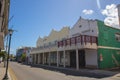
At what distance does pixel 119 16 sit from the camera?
2588 centimetres

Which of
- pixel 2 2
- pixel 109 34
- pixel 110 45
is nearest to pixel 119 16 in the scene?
pixel 109 34

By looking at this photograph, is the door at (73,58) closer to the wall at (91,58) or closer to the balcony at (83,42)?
the wall at (91,58)

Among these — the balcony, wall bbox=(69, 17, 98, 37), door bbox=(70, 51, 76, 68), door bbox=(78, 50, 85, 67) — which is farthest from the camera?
door bbox=(70, 51, 76, 68)

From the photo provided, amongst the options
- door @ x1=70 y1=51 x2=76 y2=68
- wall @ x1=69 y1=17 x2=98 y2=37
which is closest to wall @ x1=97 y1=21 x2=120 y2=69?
wall @ x1=69 y1=17 x2=98 y2=37

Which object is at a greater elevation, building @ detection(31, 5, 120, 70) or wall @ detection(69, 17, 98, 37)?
wall @ detection(69, 17, 98, 37)

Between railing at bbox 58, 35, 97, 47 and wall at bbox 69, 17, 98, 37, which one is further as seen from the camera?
wall at bbox 69, 17, 98, 37

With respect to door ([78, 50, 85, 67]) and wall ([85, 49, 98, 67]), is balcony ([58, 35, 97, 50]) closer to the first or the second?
wall ([85, 49, 98, 67])

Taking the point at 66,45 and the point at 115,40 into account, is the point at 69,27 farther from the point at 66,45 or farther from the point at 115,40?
the point at 115,40

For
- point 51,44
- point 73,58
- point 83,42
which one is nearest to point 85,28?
point 83,42

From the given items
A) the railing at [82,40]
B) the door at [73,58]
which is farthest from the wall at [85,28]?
the door at [73,58]

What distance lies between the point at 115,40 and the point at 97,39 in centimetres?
490

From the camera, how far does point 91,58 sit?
25.0 meters

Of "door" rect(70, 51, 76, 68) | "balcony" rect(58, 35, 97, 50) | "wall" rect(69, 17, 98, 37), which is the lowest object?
"door" rect(70, 51, 76, 68)

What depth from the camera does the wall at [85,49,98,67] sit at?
24.2 m
